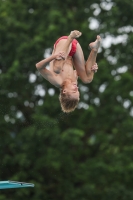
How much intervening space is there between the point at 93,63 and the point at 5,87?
8.75 meters

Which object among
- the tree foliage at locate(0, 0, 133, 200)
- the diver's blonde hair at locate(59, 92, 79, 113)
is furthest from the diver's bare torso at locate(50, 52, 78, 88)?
the tree foliage at locate(0, 0, 133, 200)

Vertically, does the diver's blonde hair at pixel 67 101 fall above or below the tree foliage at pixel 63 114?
below

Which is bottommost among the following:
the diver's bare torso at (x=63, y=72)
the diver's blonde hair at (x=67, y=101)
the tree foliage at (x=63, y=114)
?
the diver's blonde hair at (x=67, y=101)

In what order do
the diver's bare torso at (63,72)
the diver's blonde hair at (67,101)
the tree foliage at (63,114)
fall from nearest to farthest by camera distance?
the diver's blonde hair at (67,101) < the diver's bare torso at (63,72) < the tree foliage at (63,114)

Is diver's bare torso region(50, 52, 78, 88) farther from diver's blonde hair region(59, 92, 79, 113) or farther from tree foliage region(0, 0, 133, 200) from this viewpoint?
tree foliage region(0, 0, 133, 200)

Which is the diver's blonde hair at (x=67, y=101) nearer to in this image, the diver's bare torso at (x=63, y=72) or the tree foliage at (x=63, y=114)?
the diver's bare torso at (x=63, y=72)

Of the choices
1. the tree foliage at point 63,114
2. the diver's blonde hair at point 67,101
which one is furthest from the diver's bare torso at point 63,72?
the tree foliage at point 63,114

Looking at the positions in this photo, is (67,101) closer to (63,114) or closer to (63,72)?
(63,72)

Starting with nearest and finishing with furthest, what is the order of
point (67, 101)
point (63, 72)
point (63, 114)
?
point (67, 101)
point (63, 72)
point (63, 114)

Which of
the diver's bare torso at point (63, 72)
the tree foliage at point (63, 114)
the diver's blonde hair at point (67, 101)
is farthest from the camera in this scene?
the tree foliage at point (63, 114)

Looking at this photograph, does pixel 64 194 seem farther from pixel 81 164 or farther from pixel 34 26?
pixel 34 26

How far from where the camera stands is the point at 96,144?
63.5ft

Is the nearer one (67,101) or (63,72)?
(67,101)

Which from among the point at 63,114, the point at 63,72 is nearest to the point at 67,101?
the point at 63,72
